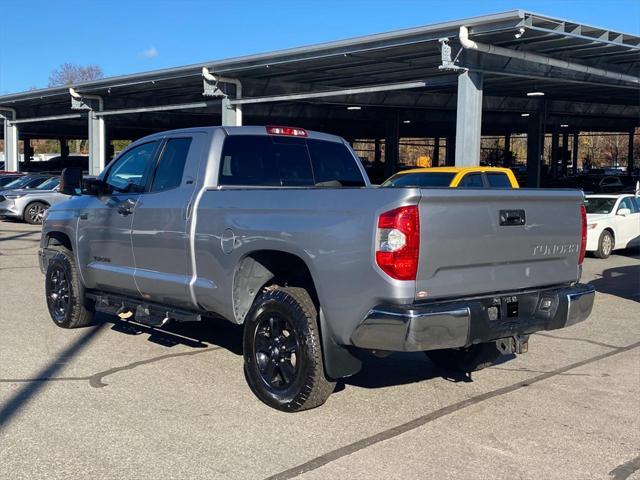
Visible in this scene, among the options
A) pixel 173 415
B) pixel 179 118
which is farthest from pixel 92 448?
pixel 179 118

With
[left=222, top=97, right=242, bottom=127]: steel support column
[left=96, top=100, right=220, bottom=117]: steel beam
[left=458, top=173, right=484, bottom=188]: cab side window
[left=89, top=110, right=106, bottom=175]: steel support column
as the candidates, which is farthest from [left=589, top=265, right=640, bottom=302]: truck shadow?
[left=89, top=110, right=106, bottom=175]: steel support column

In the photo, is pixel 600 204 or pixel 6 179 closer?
pixel 600 204

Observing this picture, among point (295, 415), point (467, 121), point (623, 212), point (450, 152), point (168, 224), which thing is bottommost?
point (295, 415)

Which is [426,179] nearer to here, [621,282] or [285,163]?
[621,282]

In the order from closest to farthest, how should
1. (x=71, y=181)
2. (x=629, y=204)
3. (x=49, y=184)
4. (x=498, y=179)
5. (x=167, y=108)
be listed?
(x=71, y=181)
(x=498, y=179)
(x=629, y=204)
(x=49, y=184)
(x=167, y=108)

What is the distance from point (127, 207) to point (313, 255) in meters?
2.55

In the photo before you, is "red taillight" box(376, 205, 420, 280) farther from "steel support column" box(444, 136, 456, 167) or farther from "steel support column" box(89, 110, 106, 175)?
"steel support column" box(444, 136, 456, 167)

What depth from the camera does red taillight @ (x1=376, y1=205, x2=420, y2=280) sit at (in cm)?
438

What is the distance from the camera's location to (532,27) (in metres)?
14.6

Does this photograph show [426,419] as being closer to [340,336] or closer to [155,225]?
[340,336]

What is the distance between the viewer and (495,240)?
15.9ft

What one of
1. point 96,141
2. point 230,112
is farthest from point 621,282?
point 96,141

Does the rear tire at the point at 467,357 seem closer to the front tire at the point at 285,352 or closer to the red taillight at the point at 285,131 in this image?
the front tire at the point at 285,352

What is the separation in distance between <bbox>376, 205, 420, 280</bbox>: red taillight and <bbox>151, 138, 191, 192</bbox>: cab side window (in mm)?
2434
